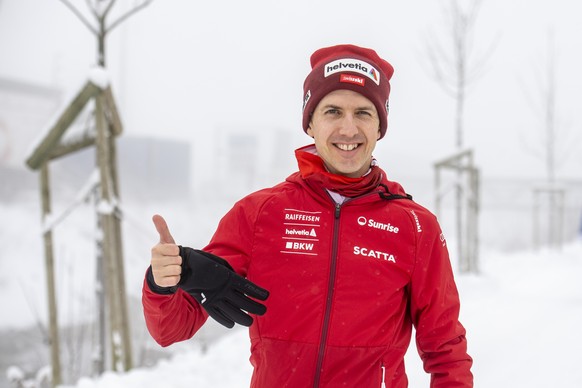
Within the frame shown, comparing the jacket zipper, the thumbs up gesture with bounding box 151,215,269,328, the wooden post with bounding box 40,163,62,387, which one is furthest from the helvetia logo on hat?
the wooden post with bounding box 40,163,62,387

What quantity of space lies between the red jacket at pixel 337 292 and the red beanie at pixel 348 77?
0.32m

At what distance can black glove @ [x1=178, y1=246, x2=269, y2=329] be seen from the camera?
4.60 feet

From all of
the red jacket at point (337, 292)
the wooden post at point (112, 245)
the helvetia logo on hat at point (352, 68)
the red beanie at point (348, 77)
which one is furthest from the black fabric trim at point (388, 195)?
the wooden post at point (112, 245)

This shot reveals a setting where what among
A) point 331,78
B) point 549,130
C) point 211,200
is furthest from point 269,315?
point 211,200

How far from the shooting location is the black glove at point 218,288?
140 centimetres

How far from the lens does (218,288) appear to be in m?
1.42

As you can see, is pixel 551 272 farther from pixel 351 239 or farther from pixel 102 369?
pixel 351 239

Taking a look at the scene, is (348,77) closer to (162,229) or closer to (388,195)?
(388,195)

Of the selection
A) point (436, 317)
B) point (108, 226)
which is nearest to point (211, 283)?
point (436, 317)

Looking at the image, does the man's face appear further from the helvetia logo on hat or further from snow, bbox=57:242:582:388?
snow, bbox=57:242:582:388

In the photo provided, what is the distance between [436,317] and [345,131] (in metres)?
0.71

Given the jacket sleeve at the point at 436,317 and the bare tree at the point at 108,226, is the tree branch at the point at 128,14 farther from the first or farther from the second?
the jacket sleeve at the point at 436,317

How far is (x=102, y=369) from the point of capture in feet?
13.3

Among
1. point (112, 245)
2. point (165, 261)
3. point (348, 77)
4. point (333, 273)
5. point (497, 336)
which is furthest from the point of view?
point (497, 336)
